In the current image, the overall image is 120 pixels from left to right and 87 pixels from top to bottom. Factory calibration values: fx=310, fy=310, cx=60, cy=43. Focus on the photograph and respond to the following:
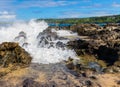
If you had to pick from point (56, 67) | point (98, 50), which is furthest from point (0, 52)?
point (98, 50)

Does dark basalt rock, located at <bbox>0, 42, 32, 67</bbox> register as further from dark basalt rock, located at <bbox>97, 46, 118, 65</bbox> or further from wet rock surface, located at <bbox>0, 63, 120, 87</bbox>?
dark basalt rock, located at <bbox>97, 46, 118, 65</bbox>

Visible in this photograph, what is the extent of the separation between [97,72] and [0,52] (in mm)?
7531

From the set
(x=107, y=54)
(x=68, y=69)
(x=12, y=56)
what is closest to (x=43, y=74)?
(x=68, y=69)

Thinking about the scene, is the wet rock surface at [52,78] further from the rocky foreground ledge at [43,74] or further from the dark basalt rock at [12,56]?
the dark basalt rock at [12,56]

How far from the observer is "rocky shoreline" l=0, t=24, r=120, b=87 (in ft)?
62.2

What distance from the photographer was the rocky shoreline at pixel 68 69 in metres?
19.0

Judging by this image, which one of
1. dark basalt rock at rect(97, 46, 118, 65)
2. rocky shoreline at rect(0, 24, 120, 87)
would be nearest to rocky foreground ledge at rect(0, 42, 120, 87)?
rocky shoreline at rect(0, 24, 120, 87)

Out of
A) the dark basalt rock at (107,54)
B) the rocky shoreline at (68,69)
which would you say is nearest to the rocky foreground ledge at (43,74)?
the rocky shoreline at (68,69)

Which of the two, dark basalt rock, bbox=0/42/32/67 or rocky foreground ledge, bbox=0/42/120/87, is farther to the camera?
dark basalt rock, bbox=0/42/32/67

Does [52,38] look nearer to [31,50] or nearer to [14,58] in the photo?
[31,50]

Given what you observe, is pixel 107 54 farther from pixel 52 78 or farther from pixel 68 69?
pixel 52 78

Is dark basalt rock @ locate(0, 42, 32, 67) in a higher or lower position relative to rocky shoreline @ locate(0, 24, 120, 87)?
higher

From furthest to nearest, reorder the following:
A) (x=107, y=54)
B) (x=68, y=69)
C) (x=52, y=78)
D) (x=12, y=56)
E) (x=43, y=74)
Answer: (x=107, y=54) < (x=12, y=56) < (x=68, y=69) < (x=43, y=74) < (x=52, y=78)

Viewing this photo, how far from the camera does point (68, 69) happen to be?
22.5 metres
